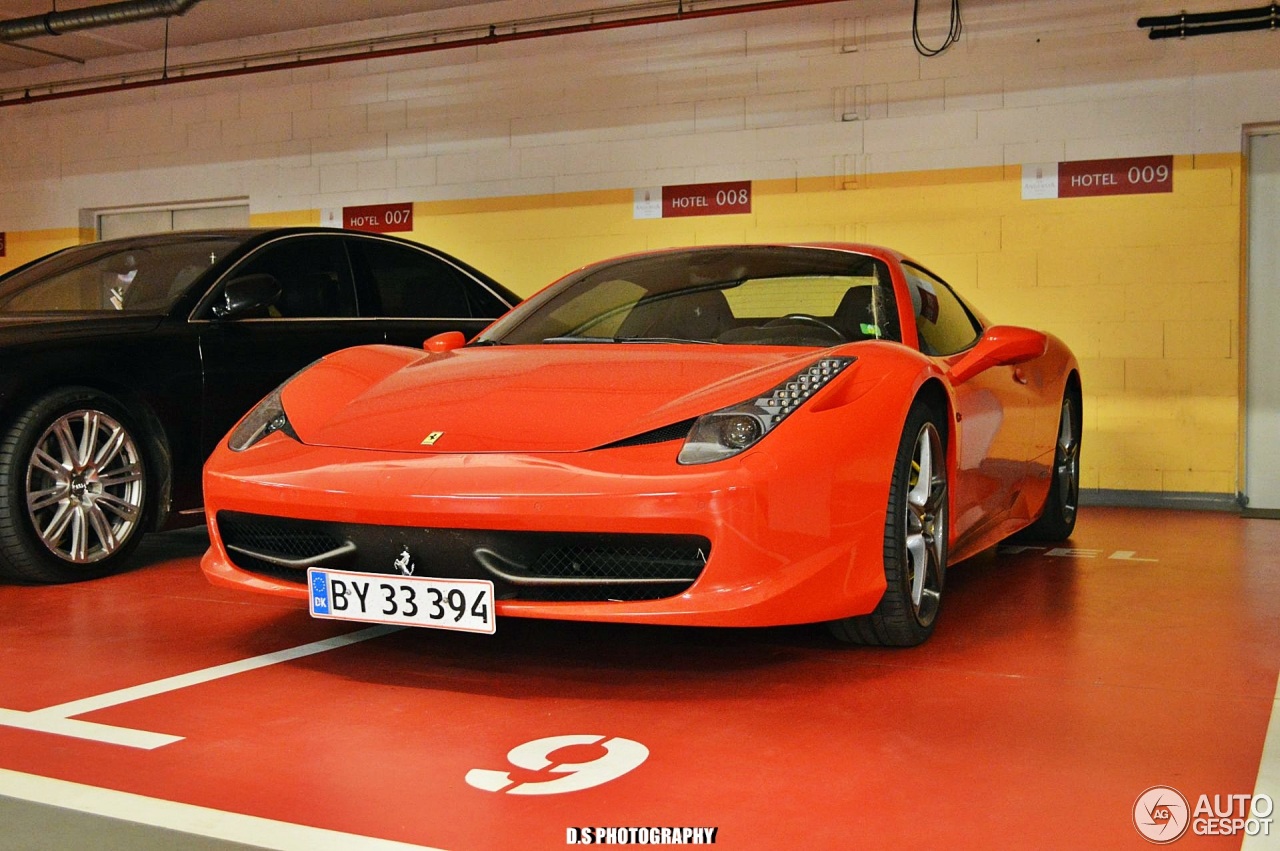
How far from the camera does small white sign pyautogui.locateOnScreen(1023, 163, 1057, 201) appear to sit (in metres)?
7.70

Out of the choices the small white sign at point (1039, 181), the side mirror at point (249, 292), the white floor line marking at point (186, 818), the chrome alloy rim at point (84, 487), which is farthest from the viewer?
the small white sign at point (1039, 181)

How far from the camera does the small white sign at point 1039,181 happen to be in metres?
7.70

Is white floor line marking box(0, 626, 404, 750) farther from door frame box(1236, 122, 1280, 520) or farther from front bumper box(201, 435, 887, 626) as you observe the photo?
door frame box(1236, 122, 1280, 520)

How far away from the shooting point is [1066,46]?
25.1 ft

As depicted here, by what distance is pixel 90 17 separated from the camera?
9094 mm

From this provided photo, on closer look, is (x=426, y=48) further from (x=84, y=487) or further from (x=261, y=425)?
(x=261, y=425)

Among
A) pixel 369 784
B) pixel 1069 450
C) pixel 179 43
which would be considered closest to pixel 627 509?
pixel 369 784

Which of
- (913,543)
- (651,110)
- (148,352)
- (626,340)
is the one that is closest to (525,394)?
(626,340)

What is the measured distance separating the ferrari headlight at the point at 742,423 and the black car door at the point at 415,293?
2.87 metres

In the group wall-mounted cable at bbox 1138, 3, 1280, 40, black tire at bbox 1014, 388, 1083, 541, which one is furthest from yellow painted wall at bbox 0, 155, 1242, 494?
black tire at bbox 1014, 388, 1083, 541

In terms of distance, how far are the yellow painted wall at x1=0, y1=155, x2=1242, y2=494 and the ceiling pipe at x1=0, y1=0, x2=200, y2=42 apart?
428 cm

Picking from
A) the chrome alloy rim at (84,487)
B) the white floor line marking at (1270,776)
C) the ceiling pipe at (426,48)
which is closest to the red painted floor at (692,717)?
the white floor line marking at (1270,776)

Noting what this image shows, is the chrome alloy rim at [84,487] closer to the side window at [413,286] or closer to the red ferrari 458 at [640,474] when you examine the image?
the red ferrari 458 at [640,474]

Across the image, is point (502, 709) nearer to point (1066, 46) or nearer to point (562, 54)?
point (1066, 46)
